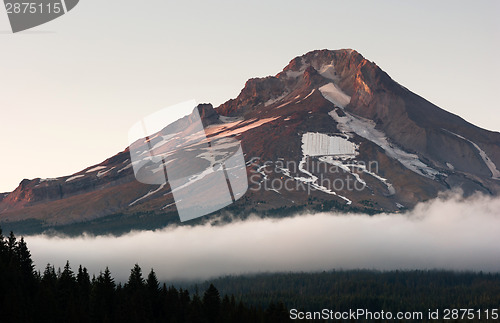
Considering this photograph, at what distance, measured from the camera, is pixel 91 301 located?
13400cm

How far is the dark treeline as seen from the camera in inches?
4675

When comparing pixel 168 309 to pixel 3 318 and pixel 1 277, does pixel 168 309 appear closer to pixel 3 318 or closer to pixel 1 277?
pixel 1 277

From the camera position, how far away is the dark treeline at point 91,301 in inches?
4675

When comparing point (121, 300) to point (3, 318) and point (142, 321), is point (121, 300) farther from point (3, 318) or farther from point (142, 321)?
point (3, 318)

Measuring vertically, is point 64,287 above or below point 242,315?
above

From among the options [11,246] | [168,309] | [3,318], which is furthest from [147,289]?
[3,318]

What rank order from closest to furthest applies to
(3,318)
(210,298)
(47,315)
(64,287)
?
(3,318) < (47,315) < (64,287) < (210,298)

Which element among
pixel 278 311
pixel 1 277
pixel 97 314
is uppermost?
pixel 1 277

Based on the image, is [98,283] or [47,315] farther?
[98,283]

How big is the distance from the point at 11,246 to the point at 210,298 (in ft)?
119

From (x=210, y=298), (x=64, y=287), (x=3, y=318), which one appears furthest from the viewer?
(x=210, y=298)

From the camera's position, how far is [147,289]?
146 meters

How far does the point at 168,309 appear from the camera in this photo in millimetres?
145125

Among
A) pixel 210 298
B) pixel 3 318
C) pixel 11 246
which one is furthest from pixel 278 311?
pixel 3 318
